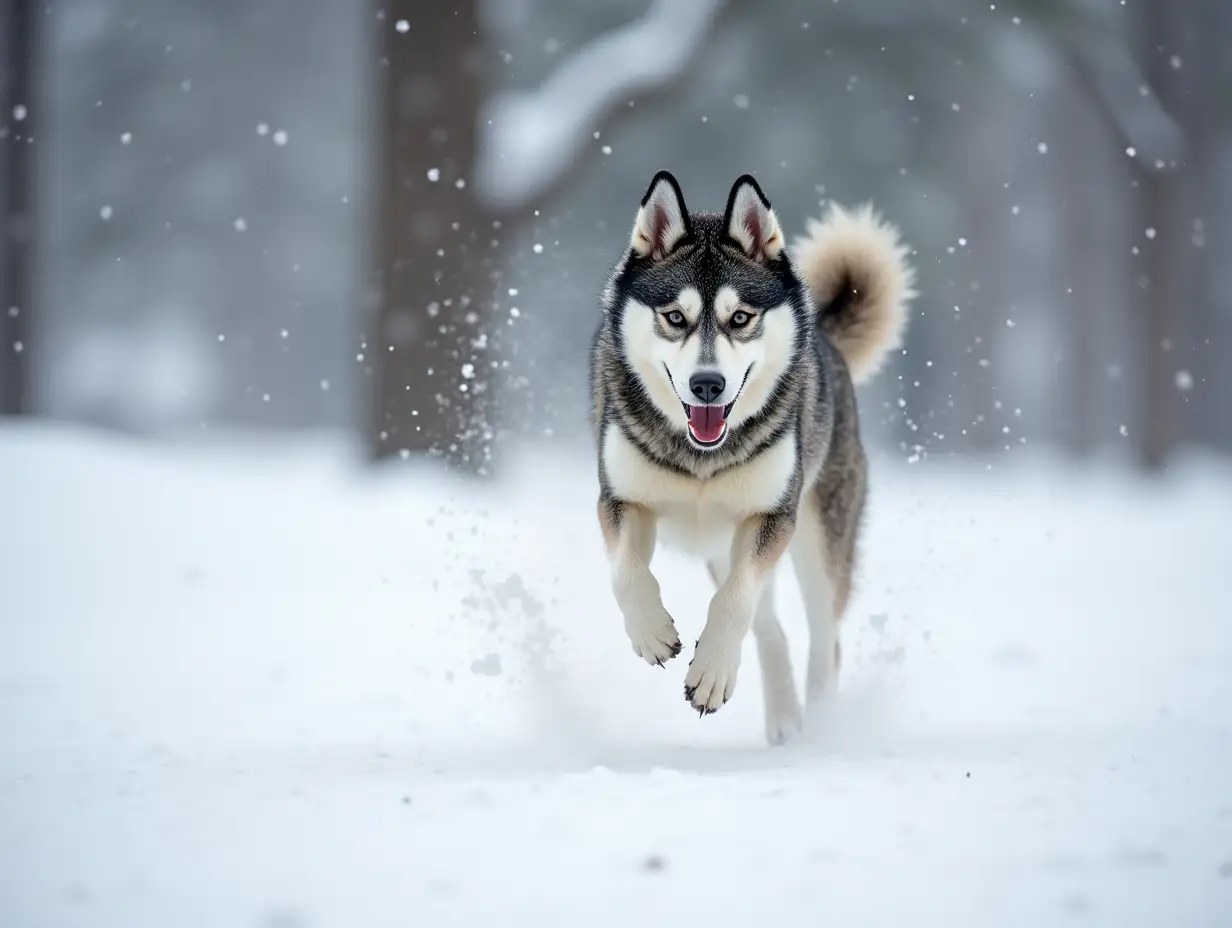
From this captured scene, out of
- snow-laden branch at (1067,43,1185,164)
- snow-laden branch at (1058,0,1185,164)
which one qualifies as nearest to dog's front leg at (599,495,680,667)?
snow-laden branch at (1058,0,1185,164)

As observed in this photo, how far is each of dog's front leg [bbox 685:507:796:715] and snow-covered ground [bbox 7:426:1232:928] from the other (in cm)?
23

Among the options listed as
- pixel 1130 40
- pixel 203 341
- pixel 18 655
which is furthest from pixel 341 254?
pixel 18 655

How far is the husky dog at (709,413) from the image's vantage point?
3.47m

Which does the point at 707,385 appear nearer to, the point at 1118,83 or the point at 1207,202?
the point at 1118,83

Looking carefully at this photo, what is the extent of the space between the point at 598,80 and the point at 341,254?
16.1m

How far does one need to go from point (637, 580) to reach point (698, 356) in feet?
2.22

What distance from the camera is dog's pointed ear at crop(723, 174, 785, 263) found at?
145 inches

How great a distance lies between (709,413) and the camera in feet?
11.3

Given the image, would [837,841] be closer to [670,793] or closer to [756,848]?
[756,848]

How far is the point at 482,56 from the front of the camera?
900cm

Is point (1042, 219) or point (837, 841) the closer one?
point (837, 841)

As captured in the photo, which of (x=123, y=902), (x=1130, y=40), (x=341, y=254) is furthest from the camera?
(x=341, y=254)

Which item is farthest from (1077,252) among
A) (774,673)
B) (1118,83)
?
(774,673)

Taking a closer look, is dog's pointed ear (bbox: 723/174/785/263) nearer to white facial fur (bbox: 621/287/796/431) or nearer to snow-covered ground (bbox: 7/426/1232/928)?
white facial fur (bbox: 621/287/796/431)
